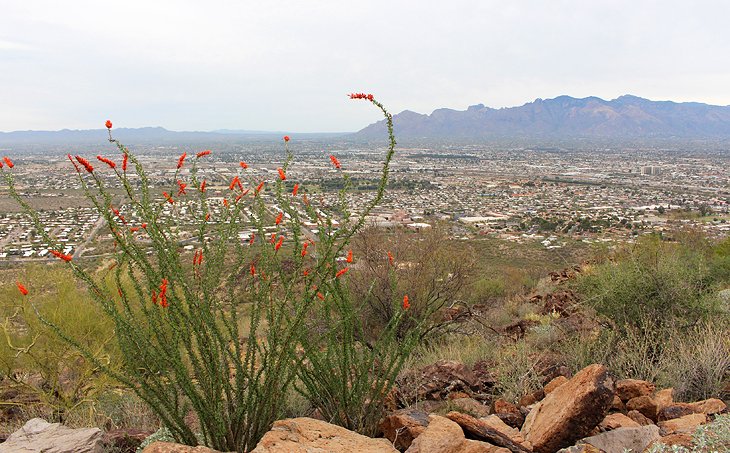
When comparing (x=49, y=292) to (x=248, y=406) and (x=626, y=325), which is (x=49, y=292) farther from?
(x=626, y=325)

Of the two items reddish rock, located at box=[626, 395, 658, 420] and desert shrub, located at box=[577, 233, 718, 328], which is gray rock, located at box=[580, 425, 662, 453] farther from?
desert shrub, located at box=[577, 233, 718, 328]

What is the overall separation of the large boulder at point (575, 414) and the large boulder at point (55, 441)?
3.55 metres

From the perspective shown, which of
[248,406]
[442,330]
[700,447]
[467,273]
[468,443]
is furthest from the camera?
[467,273]

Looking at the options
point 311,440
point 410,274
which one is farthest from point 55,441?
point 410,274

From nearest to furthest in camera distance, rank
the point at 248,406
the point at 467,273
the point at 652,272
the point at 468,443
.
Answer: the point at 468,443, the point at 248,406, the point at 652,272, the point at 467,273

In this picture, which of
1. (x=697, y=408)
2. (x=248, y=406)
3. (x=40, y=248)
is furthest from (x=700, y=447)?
(x=40, y=248)

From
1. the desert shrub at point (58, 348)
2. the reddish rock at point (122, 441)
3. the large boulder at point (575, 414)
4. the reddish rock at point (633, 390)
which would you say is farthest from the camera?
the desert shrub at point (58, 348)

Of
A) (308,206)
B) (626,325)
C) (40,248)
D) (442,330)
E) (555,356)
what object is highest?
(308,206)

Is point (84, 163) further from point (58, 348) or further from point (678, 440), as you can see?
point (58, 348)

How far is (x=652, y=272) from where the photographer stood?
7570 mm

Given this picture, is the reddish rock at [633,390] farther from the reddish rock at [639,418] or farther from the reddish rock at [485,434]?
the reddish rock at [485,434]

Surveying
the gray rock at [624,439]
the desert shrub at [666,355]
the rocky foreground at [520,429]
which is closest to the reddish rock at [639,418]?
the rocky foreground at [520,429]

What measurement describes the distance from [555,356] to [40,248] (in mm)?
40363

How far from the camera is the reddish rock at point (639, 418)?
15.1ft
